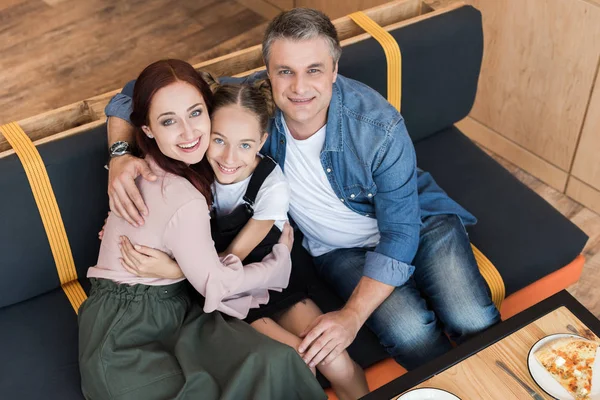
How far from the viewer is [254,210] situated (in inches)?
71.3

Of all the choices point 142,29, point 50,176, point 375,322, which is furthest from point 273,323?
point 142,29

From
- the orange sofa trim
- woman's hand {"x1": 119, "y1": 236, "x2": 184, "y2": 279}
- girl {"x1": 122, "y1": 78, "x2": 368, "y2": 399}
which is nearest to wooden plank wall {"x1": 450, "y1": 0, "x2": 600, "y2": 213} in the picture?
the orange sofa trim

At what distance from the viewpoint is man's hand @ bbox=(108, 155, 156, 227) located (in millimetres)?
1632

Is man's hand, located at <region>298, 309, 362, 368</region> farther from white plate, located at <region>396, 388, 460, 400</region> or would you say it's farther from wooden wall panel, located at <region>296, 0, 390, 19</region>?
wooden wall panel, located at <region>296, 0, 390, 19</region>

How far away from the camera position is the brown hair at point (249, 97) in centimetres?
172

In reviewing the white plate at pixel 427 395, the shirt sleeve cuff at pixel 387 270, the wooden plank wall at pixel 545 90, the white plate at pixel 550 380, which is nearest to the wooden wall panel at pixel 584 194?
the wooden plank wall at pixel 545 90

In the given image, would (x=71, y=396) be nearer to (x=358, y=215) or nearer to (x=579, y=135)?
(x=358, y=215)

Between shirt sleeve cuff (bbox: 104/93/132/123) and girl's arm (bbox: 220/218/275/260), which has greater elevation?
shirt sleeve cuff (bbox: 104/93/132/123)

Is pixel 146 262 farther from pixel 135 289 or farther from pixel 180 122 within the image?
pixel 180 122

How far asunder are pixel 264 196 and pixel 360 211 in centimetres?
31

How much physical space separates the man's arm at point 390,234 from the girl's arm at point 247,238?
251 millimetres

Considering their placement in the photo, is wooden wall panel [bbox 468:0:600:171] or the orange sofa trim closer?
the orange sofa trim

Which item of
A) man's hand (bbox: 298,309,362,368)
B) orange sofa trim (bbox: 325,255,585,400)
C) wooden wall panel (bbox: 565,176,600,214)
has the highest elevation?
man's hand (bbox: 298,309,362,368)

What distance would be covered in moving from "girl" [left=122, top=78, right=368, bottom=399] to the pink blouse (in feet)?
0.15
